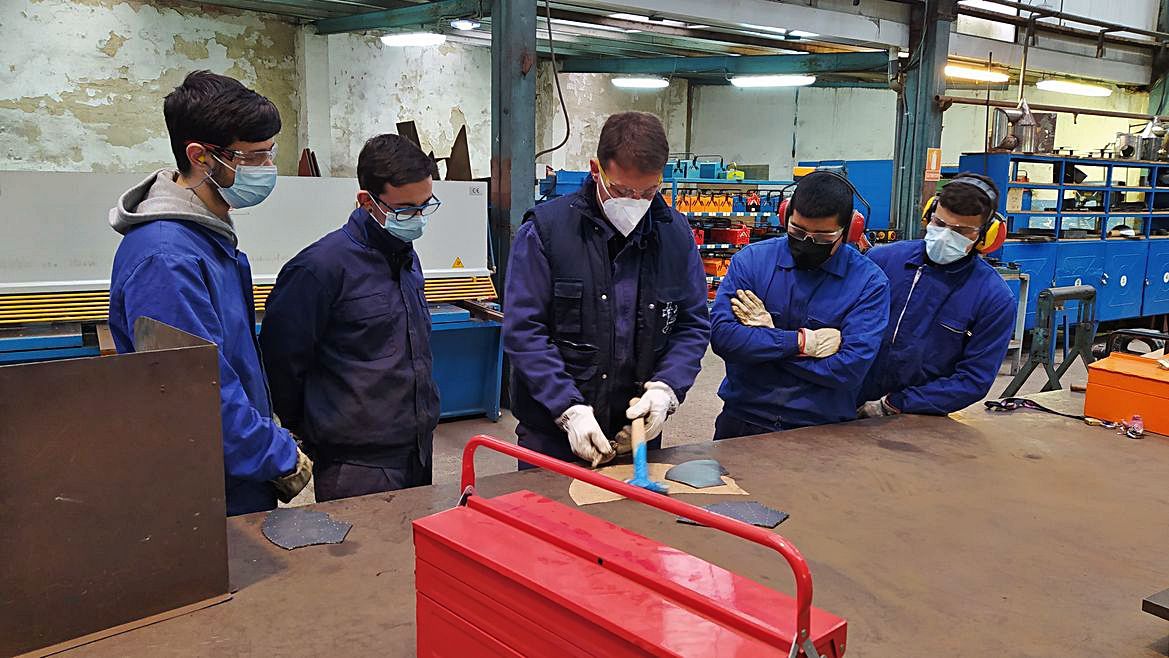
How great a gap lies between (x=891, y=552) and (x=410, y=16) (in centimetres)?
456

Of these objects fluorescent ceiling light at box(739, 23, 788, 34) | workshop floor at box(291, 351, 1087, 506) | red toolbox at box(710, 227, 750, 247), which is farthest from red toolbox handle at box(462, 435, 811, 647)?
red toolbox at box(710, 227, 750, 247)

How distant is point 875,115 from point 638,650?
9403 mm

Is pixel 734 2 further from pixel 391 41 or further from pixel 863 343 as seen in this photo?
pixel 863 343

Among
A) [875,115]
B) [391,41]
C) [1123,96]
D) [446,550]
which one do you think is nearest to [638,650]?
[446,550]

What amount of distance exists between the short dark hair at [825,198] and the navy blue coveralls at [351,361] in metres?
1.04

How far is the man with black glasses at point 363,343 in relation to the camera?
1.78 metres

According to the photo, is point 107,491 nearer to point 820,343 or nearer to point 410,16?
point 820,343

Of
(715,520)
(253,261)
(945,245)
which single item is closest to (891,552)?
(715,520)

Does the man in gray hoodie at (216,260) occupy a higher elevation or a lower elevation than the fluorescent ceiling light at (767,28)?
lower

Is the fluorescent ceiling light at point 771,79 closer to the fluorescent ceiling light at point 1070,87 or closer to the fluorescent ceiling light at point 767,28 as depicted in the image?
the fluorescent ceiling light at point 767,28

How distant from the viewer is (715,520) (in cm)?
89

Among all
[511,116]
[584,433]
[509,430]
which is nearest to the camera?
[584,433]

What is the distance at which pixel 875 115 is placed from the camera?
918 cm

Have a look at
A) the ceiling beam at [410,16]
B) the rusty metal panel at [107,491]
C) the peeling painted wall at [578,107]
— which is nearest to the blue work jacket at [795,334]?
the rusty metal panel at [107,491]
